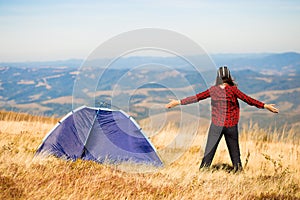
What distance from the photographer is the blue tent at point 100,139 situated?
8336mm

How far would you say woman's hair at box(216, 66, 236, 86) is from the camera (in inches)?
301

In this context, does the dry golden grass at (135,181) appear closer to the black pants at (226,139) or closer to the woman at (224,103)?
the black pants at (226,139)

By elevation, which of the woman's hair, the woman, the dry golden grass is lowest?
the dry golden grass

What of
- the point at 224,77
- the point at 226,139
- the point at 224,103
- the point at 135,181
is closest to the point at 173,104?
the point at 224,103

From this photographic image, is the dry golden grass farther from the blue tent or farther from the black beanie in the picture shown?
the black beanie

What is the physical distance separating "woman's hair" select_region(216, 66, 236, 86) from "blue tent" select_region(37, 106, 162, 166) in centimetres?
225

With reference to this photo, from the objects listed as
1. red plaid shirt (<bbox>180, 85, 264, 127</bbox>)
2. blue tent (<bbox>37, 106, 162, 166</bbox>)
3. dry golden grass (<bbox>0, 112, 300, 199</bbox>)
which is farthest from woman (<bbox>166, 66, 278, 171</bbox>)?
blue tent (<bbox>37, 106, 162, 166</bbox>)

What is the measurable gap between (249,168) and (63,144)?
4.29 meters

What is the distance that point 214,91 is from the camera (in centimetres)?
760

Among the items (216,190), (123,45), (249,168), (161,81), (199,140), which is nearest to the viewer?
(216,190)

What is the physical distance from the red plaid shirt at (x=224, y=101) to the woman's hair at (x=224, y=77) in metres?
0.12

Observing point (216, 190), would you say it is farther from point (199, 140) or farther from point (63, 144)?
point (199, 140)

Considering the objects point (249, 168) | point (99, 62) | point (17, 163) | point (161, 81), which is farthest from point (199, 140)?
point (17, 163)

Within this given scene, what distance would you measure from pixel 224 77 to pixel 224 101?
50 centimetres
